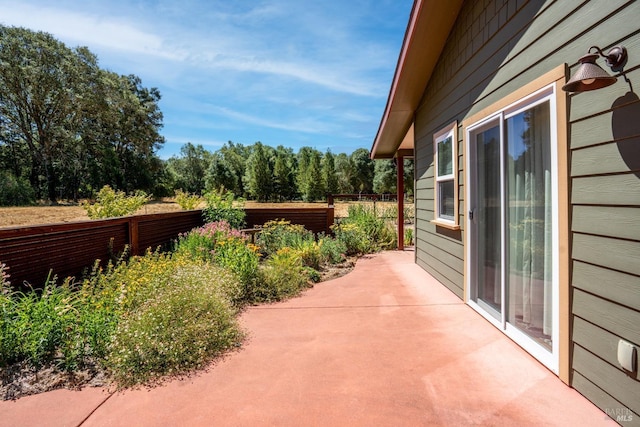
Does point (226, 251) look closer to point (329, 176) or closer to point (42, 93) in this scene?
point (42, 93)

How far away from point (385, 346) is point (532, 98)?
2.21 m

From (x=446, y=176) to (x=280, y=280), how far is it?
8.54 feet

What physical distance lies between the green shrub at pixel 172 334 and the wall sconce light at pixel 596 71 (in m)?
2.89

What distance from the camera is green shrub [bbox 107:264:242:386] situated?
2238 millimetres

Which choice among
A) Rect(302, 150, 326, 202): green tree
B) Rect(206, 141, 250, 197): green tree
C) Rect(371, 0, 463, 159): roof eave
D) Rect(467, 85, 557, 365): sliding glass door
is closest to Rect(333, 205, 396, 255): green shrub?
Rect(371, 0, 463, 159): roof eave

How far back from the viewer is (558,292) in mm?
2057

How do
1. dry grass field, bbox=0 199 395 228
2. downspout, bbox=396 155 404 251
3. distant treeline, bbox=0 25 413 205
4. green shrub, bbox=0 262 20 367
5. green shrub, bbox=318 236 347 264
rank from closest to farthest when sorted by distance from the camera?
green shrub, bbox=0 262 20 367, green shrub, bbox=318 236 347 264, downspout, bbox=396 155 404 251, dry grass field, bbox=0 199 395 228, distant treeline, bbox=0 25 413 205

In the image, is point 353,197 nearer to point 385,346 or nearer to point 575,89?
point 385,346

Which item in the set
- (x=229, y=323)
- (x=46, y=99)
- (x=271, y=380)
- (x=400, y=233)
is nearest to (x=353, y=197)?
(x=400, y=233)

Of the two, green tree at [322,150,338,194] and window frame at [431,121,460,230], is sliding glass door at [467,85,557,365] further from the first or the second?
green tree at [322,150,338,194]

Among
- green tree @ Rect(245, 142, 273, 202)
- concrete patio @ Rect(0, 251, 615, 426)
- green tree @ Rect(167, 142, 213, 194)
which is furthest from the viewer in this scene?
green tree @ Rect(167, 142, 213, 194)

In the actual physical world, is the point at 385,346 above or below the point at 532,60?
below
